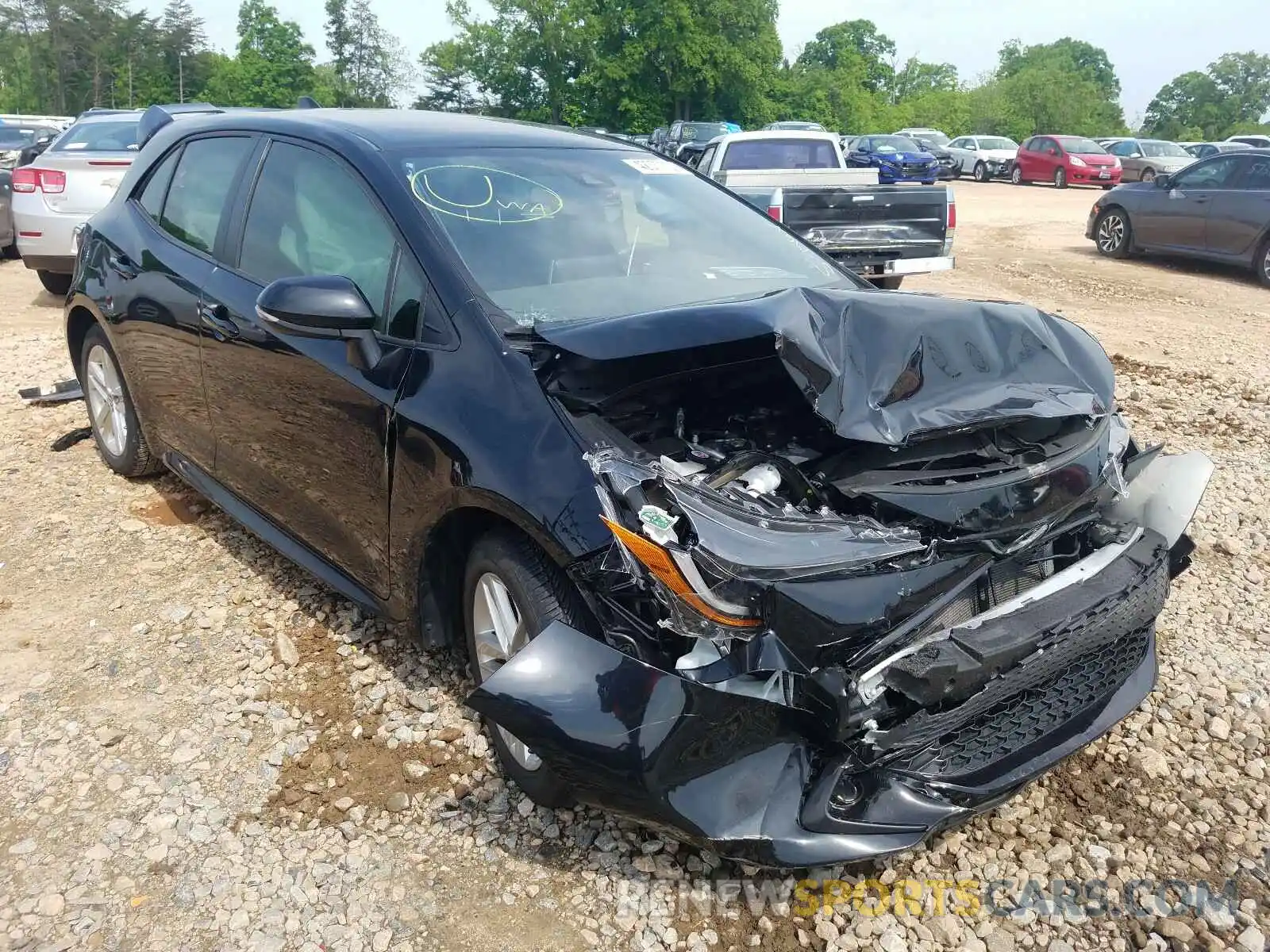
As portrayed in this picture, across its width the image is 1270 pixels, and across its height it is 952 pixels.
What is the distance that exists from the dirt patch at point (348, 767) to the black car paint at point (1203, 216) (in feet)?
39.4

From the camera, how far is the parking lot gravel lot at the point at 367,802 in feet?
7.54

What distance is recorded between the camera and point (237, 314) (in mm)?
3447

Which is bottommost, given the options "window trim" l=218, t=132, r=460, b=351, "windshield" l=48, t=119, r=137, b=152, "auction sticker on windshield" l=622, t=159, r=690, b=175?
"window trim" l=218, t=132, r=460, b=351

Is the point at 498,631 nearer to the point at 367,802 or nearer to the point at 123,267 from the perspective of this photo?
the point at 367,802

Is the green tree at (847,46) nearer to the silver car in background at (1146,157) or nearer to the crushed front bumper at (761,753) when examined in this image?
the silver car in background at (1146,157)

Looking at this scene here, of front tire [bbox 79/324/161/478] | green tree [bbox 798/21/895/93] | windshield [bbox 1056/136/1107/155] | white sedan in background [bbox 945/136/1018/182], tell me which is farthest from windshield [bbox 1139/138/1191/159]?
green tree [bbox 798/21/895/93]

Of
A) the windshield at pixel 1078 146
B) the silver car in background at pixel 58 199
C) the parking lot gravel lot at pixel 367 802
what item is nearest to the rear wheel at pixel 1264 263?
the parking lot gravel lot at pixel 367 802

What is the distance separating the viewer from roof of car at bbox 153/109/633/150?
3299mm

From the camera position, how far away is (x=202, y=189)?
12.8ft

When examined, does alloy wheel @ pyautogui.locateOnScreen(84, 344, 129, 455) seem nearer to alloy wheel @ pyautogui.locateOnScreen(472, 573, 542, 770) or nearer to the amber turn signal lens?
alloy wheel @ pyautogui.locateOnScreen(472, 573, 542, 770)

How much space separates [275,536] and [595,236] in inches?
63.4

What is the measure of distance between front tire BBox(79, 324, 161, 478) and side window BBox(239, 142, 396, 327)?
1.48 m

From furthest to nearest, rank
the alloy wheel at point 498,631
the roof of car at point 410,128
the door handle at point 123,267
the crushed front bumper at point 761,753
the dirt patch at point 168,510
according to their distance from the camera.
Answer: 1. the dirt patch at point 168,510
2. the door handle at point 123,267
3. the roof of car at point 410,128
4. the alloy wheel at point 498,631
5. the crushed front bumper at point 761,753

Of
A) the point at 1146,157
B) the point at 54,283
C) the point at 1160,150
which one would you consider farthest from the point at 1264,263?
the point at 1160,150
